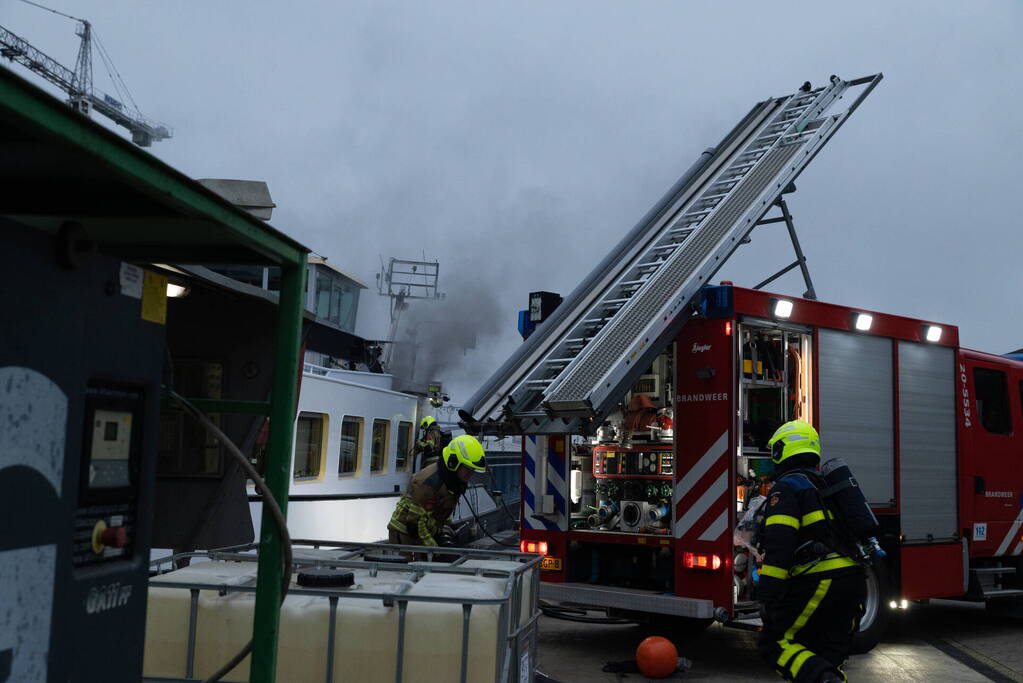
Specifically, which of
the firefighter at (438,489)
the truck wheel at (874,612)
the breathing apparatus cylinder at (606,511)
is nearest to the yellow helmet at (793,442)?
the firefighter at (438,489)

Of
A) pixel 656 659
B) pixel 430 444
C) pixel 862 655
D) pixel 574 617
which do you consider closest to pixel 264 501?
pixel 656 659

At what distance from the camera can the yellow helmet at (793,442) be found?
19.2 feet

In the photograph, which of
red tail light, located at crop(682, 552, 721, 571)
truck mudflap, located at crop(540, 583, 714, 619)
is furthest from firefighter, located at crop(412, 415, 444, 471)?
red tail light, located at crop(682, 552, 721, 571)

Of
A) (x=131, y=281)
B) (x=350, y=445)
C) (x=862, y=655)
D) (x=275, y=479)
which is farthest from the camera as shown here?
(x=350, y=445)

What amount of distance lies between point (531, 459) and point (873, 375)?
3170 millimetres

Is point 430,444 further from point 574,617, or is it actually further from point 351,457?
point 574,617

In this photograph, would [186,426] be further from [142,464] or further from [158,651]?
[142,464]

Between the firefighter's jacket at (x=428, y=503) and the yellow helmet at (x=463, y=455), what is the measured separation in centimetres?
12

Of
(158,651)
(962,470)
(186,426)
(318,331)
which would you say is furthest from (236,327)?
(318,331)

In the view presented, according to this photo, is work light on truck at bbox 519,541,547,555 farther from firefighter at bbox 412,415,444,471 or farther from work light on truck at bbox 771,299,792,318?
firefighter at bbox 412,415,444,471

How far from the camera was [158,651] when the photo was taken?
4188 mm

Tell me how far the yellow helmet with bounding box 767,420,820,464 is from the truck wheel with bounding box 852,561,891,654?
10.6 feet

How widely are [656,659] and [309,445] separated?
22.7 feet

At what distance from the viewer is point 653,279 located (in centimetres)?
885
